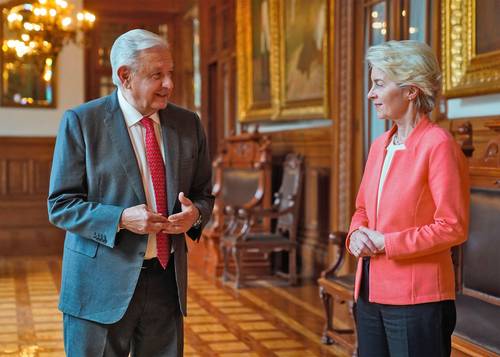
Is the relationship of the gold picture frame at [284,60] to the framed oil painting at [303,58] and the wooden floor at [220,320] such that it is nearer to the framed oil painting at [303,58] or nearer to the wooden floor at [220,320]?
the framed oil painting at [303,58]

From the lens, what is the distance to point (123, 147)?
8.26ft

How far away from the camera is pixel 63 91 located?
11.5m

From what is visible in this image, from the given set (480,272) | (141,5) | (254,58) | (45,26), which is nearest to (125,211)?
(480,272)

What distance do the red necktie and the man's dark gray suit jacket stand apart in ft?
0.08

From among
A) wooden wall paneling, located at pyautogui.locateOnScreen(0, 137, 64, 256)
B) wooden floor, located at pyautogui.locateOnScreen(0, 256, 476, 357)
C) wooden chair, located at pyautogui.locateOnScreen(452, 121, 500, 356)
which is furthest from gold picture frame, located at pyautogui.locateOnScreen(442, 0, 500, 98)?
wooden wall paneling, located at pyautogui.locateOnScreen(0, 137, 64, 256)

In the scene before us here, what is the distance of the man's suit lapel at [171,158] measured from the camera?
2561mm

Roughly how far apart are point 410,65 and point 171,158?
803mm

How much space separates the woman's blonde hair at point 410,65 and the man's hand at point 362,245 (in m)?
0.48

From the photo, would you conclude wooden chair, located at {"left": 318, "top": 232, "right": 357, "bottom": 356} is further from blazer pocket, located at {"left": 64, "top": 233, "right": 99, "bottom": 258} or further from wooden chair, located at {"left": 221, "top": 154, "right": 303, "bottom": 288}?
blazer pocket, located at {"left": 64, "top": 233, "right": 99, "bottom": 258}

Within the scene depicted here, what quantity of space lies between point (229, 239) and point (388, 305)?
18.0ft

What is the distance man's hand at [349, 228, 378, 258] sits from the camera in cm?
249

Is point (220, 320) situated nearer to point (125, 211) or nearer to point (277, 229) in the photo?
point (277, 229)

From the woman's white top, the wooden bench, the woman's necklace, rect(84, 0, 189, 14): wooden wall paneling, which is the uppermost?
rect(84, 0, 189, 14): wooden wall paneling

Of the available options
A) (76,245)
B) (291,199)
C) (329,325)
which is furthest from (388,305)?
(291,199)
